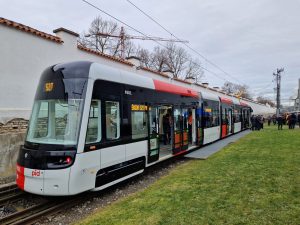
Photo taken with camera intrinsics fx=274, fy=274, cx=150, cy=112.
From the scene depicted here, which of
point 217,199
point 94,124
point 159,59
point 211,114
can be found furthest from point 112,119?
point 159,59

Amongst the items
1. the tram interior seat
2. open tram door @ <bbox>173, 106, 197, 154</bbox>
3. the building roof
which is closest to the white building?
the building roof

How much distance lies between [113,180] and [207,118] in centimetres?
956

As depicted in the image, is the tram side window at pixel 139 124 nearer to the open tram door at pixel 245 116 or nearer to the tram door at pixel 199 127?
the tram door at pixel 199 127

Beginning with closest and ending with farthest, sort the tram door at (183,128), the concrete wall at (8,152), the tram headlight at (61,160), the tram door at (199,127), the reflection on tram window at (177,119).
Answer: the tram headlight at (61,160) → the concrete wall at (8,152) → the reflection on tram window at (177,119) → the tram door at (183,128) → the tram door at (199,127)

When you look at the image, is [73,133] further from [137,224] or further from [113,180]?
[137,224]

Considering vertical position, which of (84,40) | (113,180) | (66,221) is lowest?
(66,221)

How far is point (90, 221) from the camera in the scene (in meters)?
5.28

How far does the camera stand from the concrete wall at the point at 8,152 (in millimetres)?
9078

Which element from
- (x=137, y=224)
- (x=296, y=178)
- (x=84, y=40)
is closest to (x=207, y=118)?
(x=296, y=178)

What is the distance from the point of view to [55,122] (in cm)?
636

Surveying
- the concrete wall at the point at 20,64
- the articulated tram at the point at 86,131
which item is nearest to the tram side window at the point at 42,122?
the articulated tram at the point at 86,131

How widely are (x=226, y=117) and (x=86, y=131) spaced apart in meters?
16.2

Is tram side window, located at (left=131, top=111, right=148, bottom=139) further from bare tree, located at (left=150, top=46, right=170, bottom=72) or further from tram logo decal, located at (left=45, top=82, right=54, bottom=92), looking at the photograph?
bare tree, located at (left=150, top=46, right=170, bottom=72)

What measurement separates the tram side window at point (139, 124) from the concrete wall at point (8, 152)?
14.8 ft
